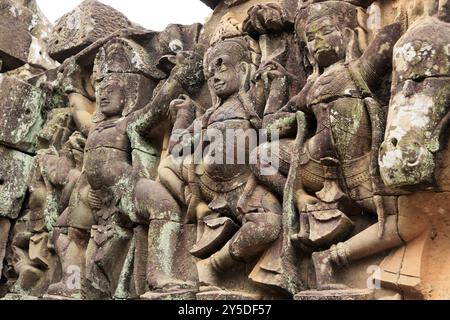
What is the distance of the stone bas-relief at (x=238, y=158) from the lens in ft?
13.1

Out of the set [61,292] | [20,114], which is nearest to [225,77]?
[61,292]

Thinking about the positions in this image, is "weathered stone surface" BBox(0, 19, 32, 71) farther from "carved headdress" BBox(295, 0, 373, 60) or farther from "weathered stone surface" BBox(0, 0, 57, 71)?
"carved headdress" BBox(295, 0, 373, 60)

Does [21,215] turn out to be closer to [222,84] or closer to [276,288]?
[222,84]

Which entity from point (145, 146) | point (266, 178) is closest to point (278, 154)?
point (266, 178)

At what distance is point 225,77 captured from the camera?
17.7 ft

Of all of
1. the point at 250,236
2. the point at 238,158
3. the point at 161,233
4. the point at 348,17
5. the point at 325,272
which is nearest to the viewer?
the point at 325,272

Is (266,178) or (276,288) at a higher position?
(266,178)

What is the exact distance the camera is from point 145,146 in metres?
6.07

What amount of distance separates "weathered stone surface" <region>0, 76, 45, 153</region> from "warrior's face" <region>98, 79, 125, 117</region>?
5.03 feet

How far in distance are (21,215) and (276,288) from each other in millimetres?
3763

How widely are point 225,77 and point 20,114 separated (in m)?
3.03

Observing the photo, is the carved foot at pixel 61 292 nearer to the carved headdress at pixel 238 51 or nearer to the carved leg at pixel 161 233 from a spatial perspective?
the carved leg at pixel 161 233

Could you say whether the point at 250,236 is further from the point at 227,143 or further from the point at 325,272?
the point at 227,143

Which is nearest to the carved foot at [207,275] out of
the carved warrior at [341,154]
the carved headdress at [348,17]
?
the carved warrior at [341,154]
